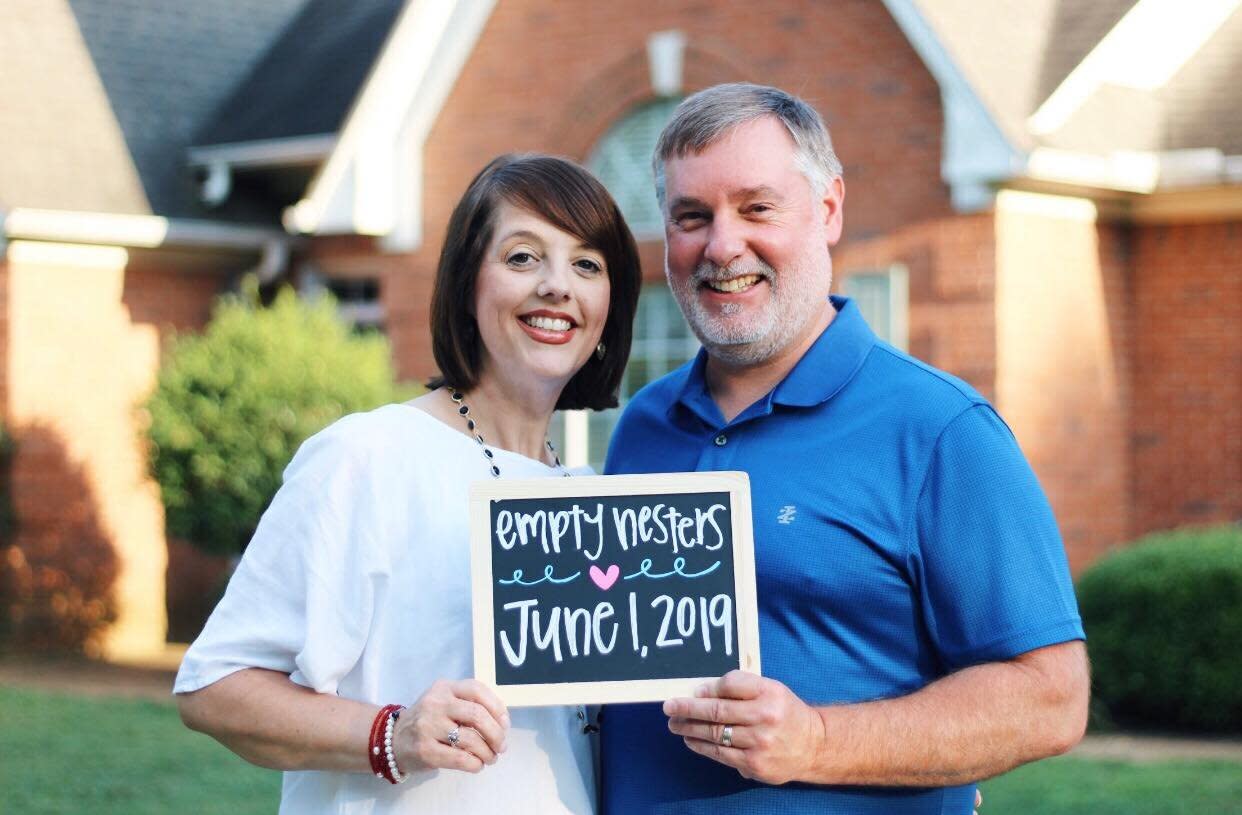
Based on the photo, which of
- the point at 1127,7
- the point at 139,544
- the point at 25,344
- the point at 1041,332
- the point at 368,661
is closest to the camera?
the point at 368,661

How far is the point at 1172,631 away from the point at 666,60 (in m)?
5.87

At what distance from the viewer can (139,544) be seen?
587 inches

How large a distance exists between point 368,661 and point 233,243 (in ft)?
41.8

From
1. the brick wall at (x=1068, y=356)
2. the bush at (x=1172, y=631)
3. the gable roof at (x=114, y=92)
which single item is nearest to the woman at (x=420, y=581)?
the bush at (x=1172, y=631)

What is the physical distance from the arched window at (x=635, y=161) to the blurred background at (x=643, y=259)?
0.03m

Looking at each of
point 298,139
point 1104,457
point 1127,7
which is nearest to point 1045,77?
point 1127,7

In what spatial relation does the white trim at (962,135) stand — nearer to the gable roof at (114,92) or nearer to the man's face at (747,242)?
the gable roof at (114,92)

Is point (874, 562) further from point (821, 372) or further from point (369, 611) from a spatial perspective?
point (369, 611)

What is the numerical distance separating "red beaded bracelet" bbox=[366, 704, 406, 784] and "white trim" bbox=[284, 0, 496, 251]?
11.5 m

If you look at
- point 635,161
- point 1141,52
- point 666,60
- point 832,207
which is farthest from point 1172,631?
point 832,207

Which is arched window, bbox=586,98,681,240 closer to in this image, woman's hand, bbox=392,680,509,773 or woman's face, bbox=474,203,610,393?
woman's face, bbox=474,203,610,393

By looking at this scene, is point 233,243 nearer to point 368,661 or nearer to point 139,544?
point 139,544

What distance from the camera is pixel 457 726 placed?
2812 mm

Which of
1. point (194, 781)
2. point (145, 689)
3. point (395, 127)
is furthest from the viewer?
point (395, 127)
